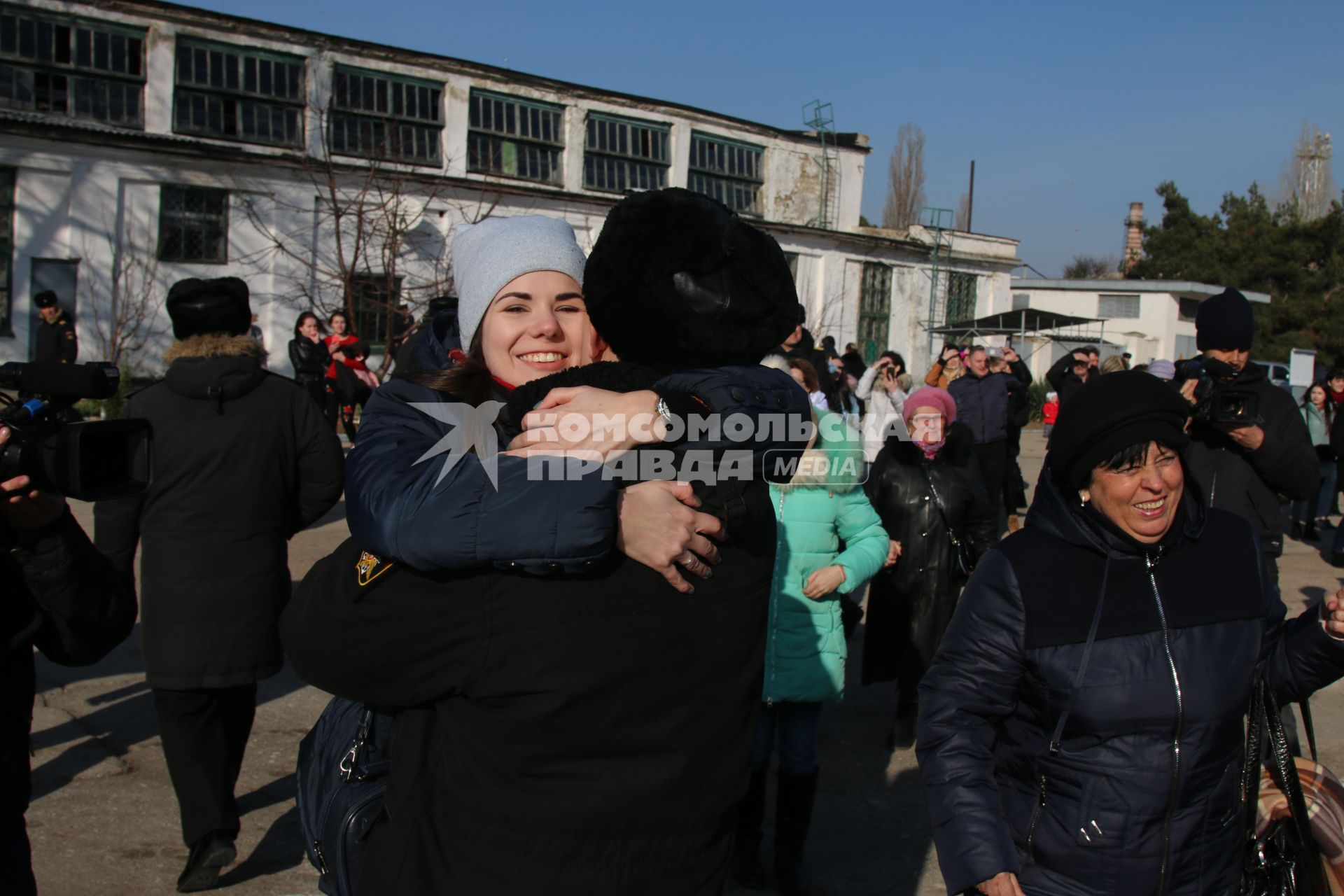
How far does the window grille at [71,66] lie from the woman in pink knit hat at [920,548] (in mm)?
21617

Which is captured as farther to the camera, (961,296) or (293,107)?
(961,296)

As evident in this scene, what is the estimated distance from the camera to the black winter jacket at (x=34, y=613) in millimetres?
2201

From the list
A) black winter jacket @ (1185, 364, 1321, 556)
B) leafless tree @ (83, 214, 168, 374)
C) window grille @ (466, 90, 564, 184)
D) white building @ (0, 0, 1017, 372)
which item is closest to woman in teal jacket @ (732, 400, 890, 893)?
black winter jacket @ (1185, 364, 1321, 556)

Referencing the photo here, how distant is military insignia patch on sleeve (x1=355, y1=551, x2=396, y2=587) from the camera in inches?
61.7

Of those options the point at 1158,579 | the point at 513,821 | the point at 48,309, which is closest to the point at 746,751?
the point at 513,821

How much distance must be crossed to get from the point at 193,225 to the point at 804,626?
2157 centimetres

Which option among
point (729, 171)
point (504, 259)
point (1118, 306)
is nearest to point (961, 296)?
point (1118, 306)

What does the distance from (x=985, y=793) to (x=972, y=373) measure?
9304mm

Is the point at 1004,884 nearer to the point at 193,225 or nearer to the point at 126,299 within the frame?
the point at 126,299

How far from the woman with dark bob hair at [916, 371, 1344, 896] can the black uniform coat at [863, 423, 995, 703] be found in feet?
9.24

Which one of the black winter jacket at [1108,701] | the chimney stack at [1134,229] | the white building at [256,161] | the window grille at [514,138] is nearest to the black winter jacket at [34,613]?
the black winter jacket at [1108,701]

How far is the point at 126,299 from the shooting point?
21.5 meters

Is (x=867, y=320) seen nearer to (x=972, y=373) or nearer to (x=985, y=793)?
(x=972, y=373)

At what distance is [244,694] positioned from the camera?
4184 millimetres
